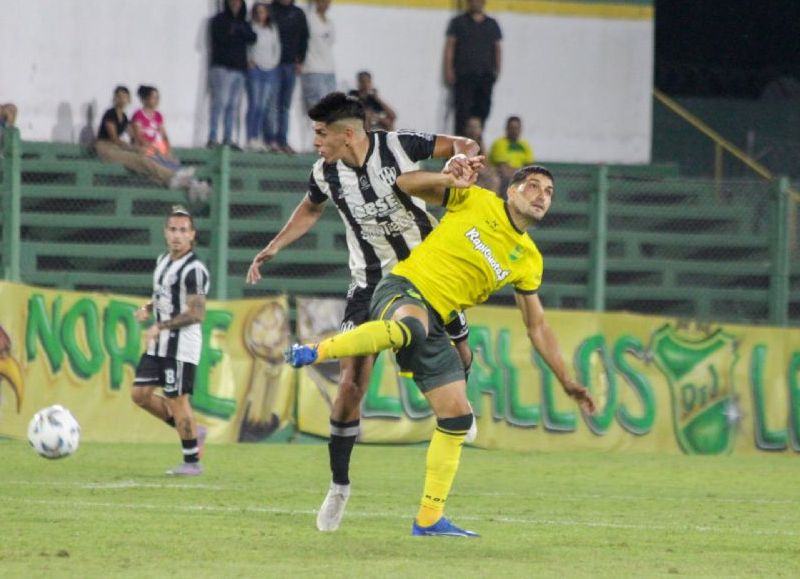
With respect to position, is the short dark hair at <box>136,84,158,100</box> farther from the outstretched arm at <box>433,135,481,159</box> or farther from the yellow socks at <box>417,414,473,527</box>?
the yellow socks at <box>417,414,473,527</box>

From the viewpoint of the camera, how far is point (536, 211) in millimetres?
9320

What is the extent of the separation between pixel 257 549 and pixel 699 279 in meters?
11.1

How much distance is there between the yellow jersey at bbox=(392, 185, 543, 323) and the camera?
30.6ft

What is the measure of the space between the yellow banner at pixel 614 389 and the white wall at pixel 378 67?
458cm

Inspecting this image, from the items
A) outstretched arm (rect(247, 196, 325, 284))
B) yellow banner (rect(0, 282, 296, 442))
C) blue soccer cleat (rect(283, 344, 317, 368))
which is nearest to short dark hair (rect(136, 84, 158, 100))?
yellow banner (rect(0, 282, 296, 442))

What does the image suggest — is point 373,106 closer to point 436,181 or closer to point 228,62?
point 228,62

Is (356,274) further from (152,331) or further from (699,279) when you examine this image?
(699,279)

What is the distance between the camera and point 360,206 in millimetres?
10102

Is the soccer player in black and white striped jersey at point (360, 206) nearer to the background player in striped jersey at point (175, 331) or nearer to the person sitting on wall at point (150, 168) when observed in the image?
the background player in striped jersey at point (175, 331)

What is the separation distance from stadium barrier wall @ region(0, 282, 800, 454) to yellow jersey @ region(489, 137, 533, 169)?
3.22 m

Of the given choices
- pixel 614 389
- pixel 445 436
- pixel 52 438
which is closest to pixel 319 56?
pixel 614 389

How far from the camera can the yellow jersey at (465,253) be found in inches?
368

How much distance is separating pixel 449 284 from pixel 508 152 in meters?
10.8

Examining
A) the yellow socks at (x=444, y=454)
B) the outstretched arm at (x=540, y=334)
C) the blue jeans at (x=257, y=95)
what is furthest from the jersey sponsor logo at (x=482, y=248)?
the blue jeans at (x=257, y=95)
